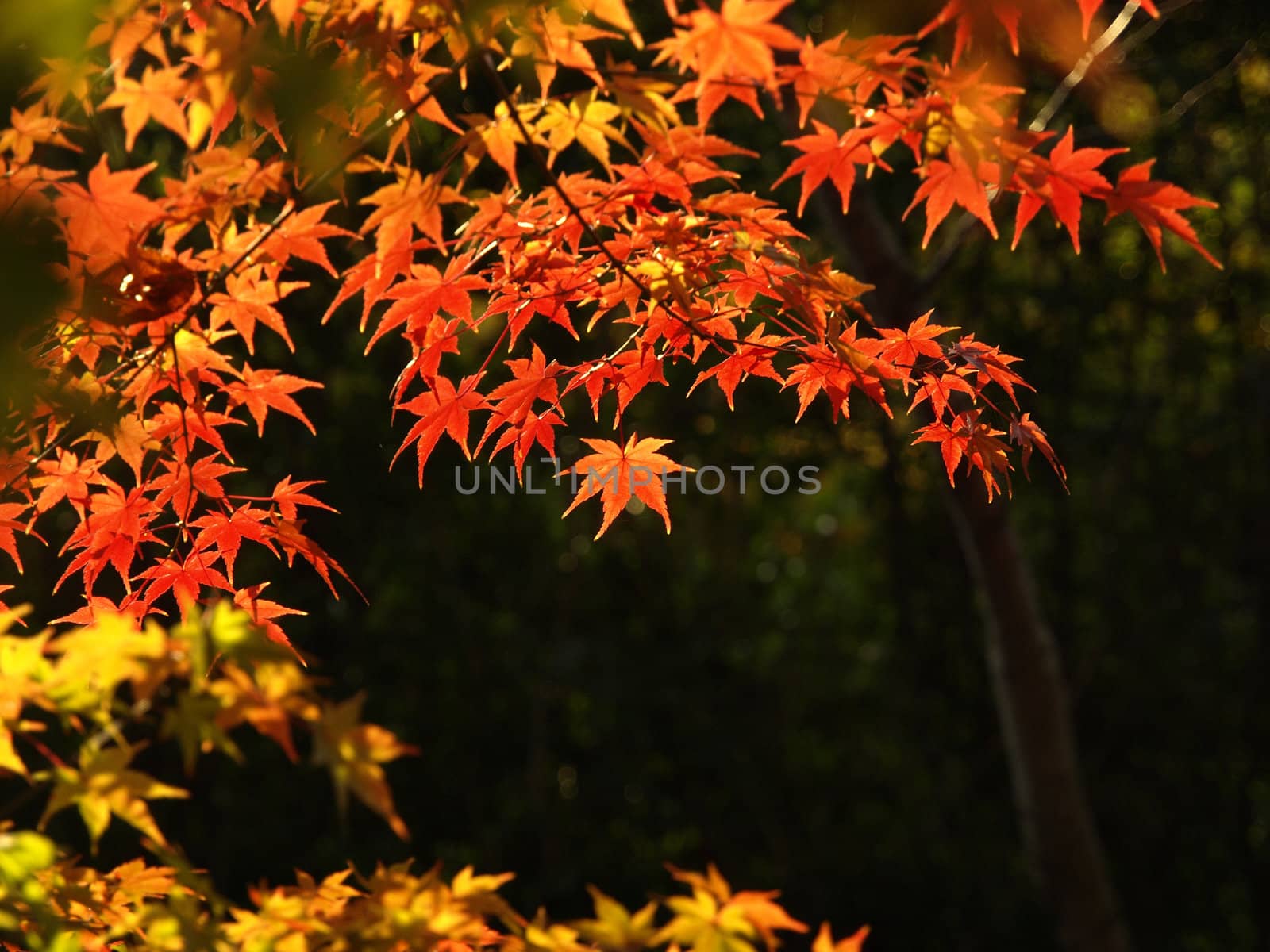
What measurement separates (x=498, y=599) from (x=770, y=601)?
1.17 m

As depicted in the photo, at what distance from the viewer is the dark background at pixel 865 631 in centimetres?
461

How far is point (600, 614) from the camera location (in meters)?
4.90

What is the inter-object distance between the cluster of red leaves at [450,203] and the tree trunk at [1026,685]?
1.81 metres

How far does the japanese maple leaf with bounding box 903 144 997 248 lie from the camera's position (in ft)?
A: 4.13

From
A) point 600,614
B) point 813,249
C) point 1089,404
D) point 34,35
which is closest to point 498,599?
point 600,614

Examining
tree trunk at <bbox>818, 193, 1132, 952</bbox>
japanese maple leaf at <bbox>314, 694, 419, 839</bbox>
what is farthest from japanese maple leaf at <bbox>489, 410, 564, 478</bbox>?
tree trunk at <bbox>818, 193, 1132, 952</bbox>

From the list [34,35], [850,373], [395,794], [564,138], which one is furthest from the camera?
[395,794]

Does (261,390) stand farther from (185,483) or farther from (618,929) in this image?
(618,929)

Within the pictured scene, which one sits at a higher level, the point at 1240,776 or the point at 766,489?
the point at 766,489

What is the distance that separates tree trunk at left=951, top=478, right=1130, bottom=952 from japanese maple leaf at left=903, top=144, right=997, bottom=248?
2078 mm

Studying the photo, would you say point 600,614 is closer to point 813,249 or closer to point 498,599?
point 498,599

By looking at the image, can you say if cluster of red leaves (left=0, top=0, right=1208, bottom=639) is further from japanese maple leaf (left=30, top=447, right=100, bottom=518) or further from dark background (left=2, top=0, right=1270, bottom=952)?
dark background (left=2, top=0, right=1270, bottom=952)

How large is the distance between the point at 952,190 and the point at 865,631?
12.7 ft

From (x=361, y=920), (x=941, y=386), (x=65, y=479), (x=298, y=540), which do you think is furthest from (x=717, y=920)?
(x=65, y=479)
